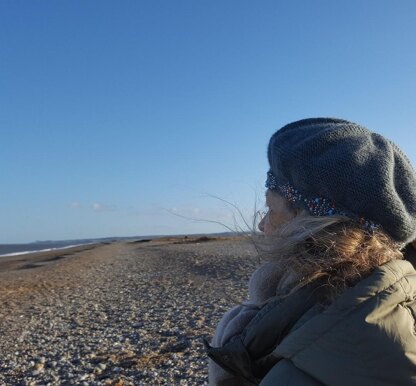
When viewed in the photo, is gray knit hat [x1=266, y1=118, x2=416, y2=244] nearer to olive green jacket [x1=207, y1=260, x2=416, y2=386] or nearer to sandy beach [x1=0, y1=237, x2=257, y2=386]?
olive green jacket [x1=207, y1=260, x2=416, y2=386]

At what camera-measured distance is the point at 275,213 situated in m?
2.11

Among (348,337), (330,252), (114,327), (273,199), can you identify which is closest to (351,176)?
(330,252)

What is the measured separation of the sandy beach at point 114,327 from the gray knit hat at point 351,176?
57 cm

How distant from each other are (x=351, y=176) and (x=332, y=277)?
350 mm

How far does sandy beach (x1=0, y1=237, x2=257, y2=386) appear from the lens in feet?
25.6

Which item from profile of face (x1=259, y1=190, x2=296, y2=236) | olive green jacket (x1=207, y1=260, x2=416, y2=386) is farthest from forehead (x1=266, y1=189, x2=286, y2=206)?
olive green jacket (x1=207, y1=260, x2=416, y2=386)

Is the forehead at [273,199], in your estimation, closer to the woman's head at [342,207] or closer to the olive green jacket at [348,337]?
the woman's head at [342,207]

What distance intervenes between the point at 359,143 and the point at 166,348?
774 centimetres

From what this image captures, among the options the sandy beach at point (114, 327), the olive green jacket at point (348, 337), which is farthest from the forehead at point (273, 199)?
the olive green jacket at point (348, 337)

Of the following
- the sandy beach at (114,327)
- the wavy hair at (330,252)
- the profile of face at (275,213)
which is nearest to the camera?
the wavy hair at (330,252)

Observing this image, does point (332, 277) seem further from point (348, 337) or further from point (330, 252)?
point (348, 337)

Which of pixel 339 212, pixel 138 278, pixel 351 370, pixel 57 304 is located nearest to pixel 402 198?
pixel 339 212

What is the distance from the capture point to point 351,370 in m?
1.54

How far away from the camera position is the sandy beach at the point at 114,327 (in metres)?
7.82
